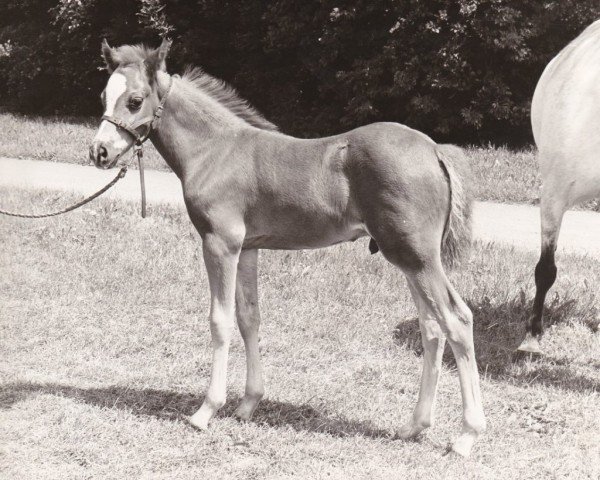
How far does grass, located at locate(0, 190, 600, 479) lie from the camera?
4.22 metres

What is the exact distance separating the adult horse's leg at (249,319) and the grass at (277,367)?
0.43 ft

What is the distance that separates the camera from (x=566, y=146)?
532cm

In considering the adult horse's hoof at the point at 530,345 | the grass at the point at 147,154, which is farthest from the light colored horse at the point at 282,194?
the grass at the point at 147,154

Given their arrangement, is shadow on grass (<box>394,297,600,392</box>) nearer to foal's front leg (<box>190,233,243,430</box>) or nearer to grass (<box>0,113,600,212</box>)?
grass (<box>0,113,600,212</box>)

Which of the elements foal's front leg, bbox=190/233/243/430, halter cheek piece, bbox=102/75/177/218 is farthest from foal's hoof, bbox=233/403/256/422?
halter cheek piece, bbox=102/75/177/218

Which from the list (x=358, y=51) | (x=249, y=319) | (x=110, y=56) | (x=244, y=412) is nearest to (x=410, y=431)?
(x=244, y=412)

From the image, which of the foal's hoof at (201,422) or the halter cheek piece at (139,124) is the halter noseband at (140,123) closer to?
the halter cheek piece at (139,124)

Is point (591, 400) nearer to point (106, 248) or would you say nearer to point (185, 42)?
point (106, 248)

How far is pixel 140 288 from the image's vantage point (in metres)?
7.00

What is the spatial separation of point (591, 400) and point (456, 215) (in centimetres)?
169

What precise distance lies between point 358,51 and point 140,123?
13.3 meters

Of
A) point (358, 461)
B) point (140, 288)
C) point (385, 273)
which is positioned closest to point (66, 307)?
point (140, 288)

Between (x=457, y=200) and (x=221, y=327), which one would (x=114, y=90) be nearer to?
(x=221, y=327)

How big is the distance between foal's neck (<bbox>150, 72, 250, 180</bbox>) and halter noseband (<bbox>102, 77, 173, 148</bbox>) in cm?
4
